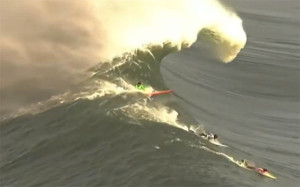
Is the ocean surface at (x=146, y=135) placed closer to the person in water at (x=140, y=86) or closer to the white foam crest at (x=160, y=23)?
the person in water at (x=140, y=86)

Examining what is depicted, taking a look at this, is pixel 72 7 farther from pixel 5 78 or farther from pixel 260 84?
pixel 260 84

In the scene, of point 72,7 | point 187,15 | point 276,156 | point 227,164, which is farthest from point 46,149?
point 187,15

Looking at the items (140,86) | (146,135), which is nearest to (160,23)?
(140,86)

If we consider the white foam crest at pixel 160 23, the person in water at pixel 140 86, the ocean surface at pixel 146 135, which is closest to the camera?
the ocean surface at pixel 146 135

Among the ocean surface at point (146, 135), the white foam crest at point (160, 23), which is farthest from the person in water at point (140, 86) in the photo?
the white foam crest at point (160, 23)

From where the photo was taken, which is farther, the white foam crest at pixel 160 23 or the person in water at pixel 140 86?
the white foam crest at pixel 160 23

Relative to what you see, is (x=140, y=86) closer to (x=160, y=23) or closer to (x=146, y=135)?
(x=146, y=135)

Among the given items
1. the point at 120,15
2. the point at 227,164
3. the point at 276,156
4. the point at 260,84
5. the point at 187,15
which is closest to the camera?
the point at 227,164

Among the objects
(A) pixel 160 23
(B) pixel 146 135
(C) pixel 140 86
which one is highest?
(A) pixel 160 23
